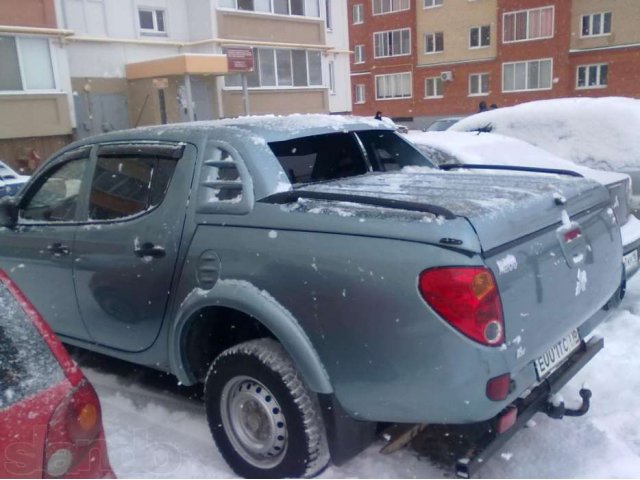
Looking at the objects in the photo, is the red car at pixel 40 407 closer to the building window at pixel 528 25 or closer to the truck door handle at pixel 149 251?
the truck door handle at pixel 149 251

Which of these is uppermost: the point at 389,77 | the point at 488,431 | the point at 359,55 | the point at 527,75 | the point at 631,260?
the point at 359,55

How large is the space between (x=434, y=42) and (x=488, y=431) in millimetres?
40050

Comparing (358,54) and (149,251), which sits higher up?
(358,54)

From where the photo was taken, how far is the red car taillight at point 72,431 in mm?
1969

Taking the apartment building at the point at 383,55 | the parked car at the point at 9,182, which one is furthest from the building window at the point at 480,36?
the parked car at the point at 9,182

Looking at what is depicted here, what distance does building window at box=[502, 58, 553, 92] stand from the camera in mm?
35219

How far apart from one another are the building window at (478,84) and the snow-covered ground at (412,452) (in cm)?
3600

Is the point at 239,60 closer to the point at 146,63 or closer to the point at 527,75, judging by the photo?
the point at 146,63

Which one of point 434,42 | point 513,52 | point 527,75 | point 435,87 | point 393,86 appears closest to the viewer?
point 527,75

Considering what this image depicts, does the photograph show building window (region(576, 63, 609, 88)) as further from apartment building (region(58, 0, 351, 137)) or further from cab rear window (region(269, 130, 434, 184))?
cab rear window (region(269, 130, 434, 184))

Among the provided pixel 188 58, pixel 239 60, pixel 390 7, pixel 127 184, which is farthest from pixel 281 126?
pixel 390 7

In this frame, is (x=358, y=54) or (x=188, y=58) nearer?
(x=188, y=58)

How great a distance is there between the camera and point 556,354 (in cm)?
283

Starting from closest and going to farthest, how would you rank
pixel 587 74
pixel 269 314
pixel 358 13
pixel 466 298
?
1. pixel 466 298
2. pixel 269 314
3. pixel 587 74
4. pixel 358 13
